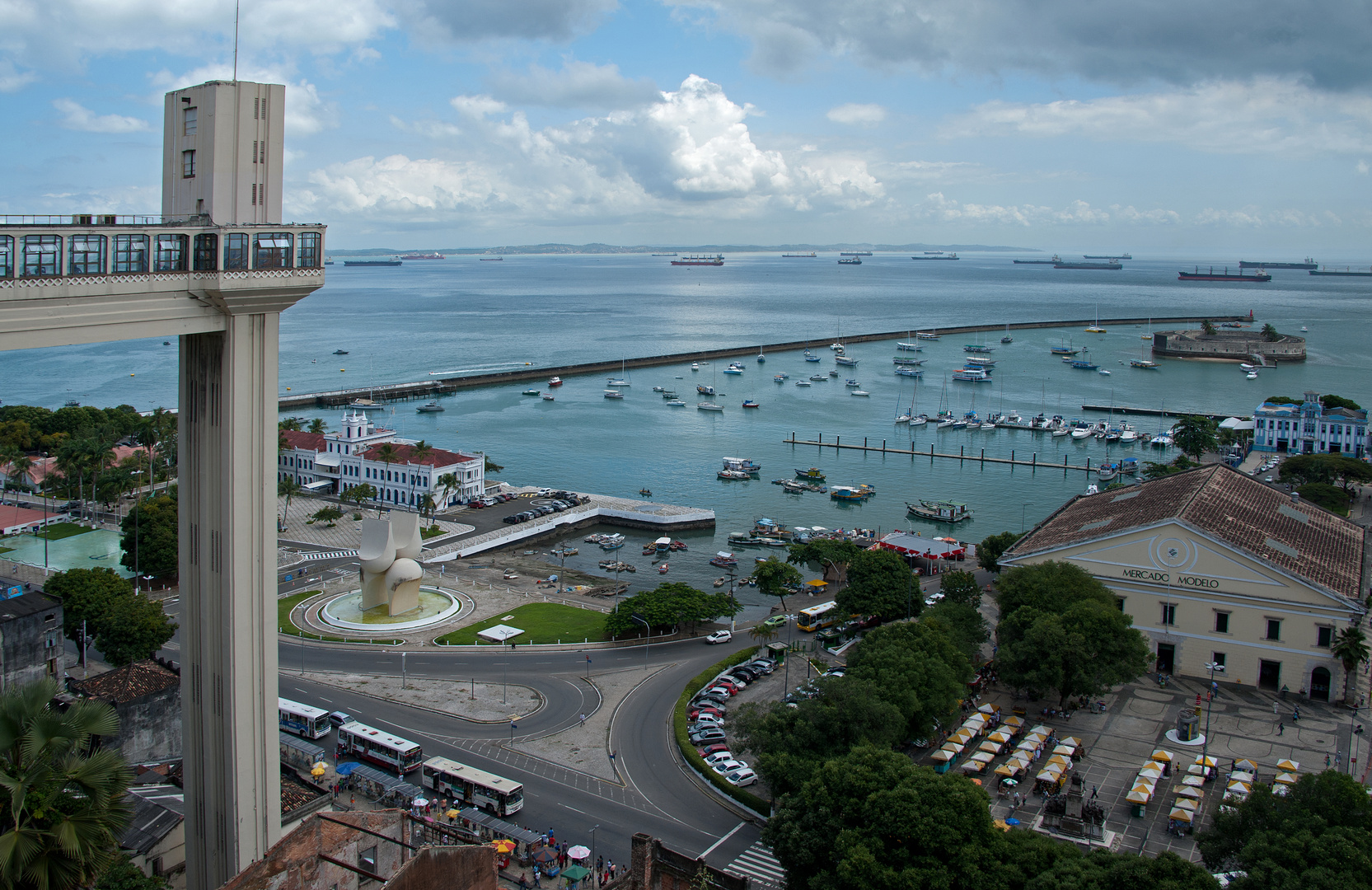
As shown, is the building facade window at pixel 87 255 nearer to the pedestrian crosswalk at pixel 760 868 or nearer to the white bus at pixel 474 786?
the white bus at pixel 474 786

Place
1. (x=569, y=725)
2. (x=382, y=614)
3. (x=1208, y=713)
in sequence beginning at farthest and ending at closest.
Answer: (x=382, y=614)
(x=1208, y=713)
(x=569, y=725)

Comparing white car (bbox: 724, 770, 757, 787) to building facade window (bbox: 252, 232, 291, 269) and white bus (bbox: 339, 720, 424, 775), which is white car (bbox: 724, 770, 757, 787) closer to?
white bus (bbox: 339, 720, 424, 775)

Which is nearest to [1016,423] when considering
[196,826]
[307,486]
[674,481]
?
[674,481]

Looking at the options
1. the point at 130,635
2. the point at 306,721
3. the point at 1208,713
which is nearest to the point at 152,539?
the point at 130,635

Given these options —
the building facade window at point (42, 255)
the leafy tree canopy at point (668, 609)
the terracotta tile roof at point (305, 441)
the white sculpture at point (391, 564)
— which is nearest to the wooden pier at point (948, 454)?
the terracotta tile roof at point (305, 441)

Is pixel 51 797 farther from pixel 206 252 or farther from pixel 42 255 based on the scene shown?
pixel 206 252

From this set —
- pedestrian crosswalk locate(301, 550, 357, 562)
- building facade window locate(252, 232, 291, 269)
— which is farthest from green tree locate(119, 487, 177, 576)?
building facade window locate(252, 232, 291, 269)

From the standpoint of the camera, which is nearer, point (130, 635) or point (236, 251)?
point (236, 251)
